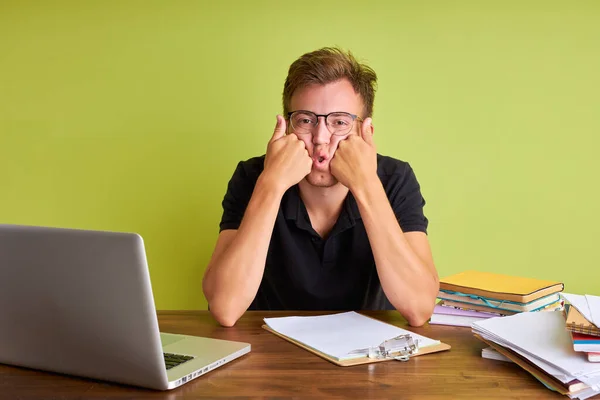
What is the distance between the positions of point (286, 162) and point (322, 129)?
0.15 metres

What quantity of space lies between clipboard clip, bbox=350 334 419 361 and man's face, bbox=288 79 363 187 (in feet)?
2.43

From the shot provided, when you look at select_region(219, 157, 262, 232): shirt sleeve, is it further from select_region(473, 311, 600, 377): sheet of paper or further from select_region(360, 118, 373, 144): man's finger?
select_region(473, 311, 600, 377): sheet of paper

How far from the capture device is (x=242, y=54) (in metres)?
2.48

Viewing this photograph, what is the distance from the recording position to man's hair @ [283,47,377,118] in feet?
6.52

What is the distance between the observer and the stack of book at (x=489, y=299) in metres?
1.54

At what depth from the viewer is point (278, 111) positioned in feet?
8.25

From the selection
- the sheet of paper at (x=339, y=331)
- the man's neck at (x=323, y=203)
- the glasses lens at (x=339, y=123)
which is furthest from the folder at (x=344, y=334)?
A: the glasses lens at (x=339, y=123)

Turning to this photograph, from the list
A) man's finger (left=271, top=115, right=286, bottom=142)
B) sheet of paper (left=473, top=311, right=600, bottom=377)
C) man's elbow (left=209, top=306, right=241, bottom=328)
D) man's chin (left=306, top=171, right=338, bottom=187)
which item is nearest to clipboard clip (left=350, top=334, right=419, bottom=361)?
sheet of paper (left=473, top=311, right=600, bottom=377)

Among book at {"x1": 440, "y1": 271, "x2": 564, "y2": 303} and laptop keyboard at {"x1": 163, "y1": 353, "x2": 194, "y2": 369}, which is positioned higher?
book at {"x1": 440, "y1": 271, "x2": 564, "y2": 303}

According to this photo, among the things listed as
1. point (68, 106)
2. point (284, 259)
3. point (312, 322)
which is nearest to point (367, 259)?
point (284, 259)

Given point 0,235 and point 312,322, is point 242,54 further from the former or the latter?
point 0,235

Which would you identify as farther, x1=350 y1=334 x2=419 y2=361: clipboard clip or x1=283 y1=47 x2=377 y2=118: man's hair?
x1=283 y1=47 x2=377 y2=118: man's hair

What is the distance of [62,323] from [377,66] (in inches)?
66.7

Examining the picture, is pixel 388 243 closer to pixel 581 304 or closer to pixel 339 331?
pixel 339 331
